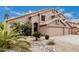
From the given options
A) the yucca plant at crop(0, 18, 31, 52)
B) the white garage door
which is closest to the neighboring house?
the white garage door

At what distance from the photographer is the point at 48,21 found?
2.66m

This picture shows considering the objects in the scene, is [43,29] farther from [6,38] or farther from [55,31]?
A: [6,38]

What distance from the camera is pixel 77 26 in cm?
268

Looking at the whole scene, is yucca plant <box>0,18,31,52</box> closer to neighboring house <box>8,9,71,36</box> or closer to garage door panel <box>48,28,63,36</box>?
neighboring house <box>8,9,71,36</box>

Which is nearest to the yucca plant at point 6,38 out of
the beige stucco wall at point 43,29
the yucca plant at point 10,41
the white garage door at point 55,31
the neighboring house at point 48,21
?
the yucca plant at point 10,41

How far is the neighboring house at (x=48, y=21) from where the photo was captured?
2627 millimetres

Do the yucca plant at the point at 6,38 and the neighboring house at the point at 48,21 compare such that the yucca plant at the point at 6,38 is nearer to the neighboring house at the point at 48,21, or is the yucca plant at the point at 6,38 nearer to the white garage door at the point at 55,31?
the neighboring house at the point at 48,21

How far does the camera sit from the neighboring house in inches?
103

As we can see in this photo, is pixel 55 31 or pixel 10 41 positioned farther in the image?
pixel 55 31

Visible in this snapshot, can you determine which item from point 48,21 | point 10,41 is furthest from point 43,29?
point 10,41

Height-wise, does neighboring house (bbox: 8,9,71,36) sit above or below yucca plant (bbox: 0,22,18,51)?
above
